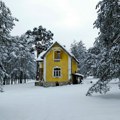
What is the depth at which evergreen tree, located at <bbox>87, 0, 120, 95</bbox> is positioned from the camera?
2148 cm

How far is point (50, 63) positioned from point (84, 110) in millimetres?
33826

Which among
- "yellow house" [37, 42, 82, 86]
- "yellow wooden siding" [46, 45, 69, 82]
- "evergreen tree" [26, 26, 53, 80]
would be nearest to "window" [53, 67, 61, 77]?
"yellow house" [37, 42, 82, 86]

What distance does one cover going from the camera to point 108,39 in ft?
77.1

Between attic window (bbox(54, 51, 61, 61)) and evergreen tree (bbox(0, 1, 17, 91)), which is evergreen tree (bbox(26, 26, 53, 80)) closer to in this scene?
attic window (bbox(54, 51, 61, 61))

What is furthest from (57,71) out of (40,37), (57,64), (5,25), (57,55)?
(5,25)

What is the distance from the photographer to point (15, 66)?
65.9 metres

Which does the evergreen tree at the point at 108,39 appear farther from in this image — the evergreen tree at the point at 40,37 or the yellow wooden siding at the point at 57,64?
the evergreen tree at the point at 40,37

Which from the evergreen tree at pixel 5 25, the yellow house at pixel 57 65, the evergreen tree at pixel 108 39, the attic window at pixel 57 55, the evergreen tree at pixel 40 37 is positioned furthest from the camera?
the evergreen tree at pixel 40 37

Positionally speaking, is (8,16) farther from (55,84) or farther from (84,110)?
(55,84)

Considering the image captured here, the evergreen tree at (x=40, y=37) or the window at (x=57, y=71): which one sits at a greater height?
the evergreen tree at (x=40, y=37)

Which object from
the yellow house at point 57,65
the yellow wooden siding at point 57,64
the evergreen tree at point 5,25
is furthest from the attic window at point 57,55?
the evergreen tree at point 5,25

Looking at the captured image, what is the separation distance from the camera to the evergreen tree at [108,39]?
21.5 metres

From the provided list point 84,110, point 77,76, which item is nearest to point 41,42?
point 77,76

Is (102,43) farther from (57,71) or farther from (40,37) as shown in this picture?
(40,37)
